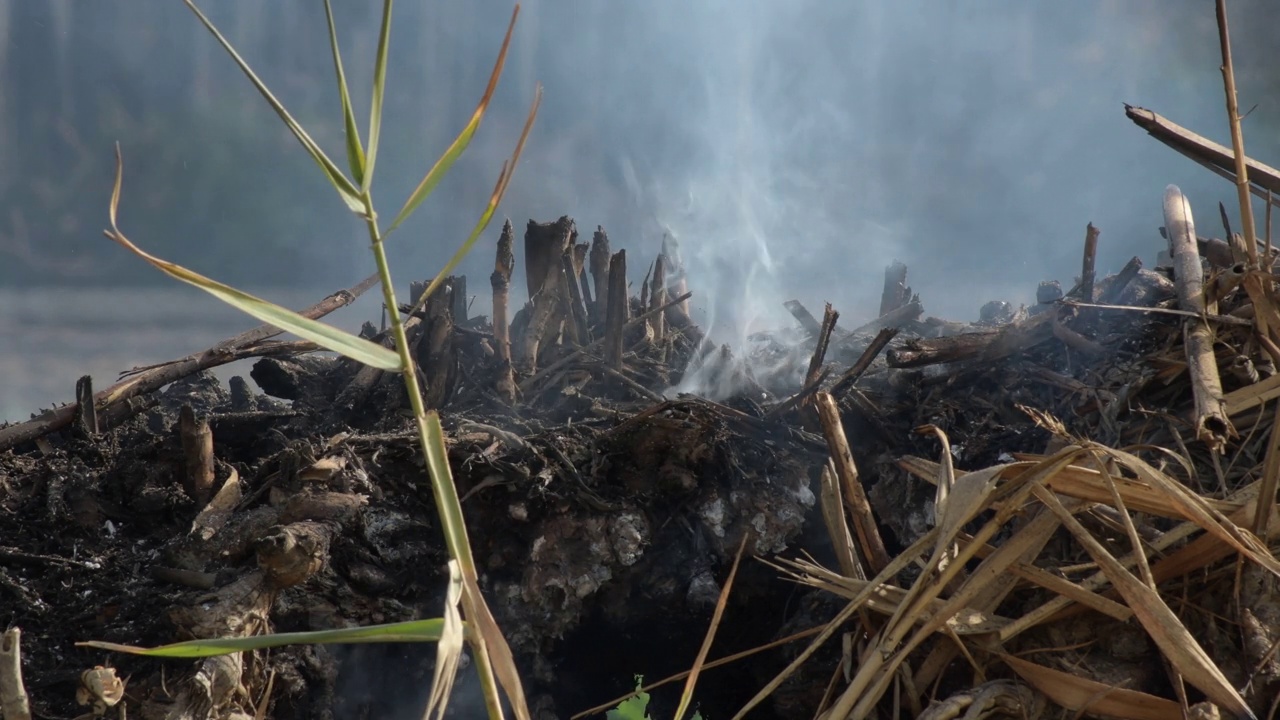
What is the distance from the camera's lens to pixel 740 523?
11.3 ft

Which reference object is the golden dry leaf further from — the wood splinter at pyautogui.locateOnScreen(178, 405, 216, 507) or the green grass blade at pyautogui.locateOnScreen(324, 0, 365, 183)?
the wood splinter at pyautogui.locateOnScreen(178, 405, 216, 507)

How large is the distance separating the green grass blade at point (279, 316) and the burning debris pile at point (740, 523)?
1.19m

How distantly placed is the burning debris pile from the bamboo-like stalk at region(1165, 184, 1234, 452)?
16mm

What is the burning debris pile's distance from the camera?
2.08 m

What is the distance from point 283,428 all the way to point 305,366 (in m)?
1.38

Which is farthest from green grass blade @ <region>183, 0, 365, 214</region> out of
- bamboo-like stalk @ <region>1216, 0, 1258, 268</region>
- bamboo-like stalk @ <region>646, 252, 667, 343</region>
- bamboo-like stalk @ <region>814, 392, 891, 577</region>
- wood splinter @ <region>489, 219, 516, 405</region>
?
bamboo-like stalk @ <region>646, 252, 667, 343</region>

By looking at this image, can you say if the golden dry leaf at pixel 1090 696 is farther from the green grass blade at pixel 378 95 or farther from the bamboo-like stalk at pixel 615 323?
the bamboo-like stalk at pixel 615 323

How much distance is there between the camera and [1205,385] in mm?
2463

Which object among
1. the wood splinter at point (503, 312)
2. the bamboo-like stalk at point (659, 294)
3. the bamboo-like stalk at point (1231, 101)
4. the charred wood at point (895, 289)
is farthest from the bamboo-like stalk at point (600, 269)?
the bamboo-like stalk at point (1231, 101)

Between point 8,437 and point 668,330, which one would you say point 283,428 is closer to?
point 8,437

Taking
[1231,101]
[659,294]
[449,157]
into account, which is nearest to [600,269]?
[659,294]

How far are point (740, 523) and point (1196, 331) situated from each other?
1.78 m

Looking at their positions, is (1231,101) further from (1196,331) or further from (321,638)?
(321,638)

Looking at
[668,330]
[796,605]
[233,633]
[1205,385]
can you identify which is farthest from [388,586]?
[668,330]
